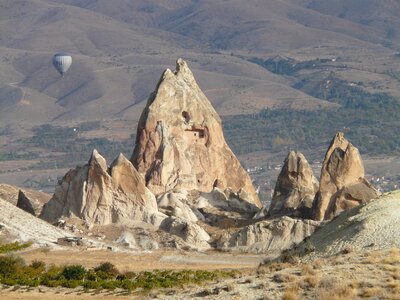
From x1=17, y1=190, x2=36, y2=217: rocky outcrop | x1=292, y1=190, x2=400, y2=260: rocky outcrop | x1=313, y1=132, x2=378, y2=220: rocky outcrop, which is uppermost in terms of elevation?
x1=292, y1=190, x2=400, y2=260: rocky outcrop

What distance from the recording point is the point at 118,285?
104 feet

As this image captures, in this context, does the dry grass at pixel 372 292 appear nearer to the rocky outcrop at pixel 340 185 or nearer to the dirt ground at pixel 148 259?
the dirt ground at pixel 148 259

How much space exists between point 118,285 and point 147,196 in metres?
21.8

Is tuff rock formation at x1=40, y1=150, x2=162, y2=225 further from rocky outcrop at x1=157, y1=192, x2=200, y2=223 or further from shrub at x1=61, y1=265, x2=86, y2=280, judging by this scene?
shrub at x1=61, y1=265, x2=86, y2=280

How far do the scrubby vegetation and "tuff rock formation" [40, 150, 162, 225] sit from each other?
1581cm

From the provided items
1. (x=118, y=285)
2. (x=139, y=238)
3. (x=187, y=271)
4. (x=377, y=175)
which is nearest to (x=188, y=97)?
(x=139, y=238)

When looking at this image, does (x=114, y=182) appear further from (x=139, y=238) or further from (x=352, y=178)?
(x=352, y=178)

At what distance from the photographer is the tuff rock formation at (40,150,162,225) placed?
52.5 m

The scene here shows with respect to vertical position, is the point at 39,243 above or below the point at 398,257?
below

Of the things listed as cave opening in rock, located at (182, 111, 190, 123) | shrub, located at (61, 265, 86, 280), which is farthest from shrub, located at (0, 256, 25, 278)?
cave opening in rock, located at (182, 111, 190, 123)

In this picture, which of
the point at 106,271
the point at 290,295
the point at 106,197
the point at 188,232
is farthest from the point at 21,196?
the point at 290,295

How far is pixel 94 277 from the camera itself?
33375 mm

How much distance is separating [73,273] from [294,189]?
78.2ft

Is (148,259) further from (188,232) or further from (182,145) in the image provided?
(182,145)
